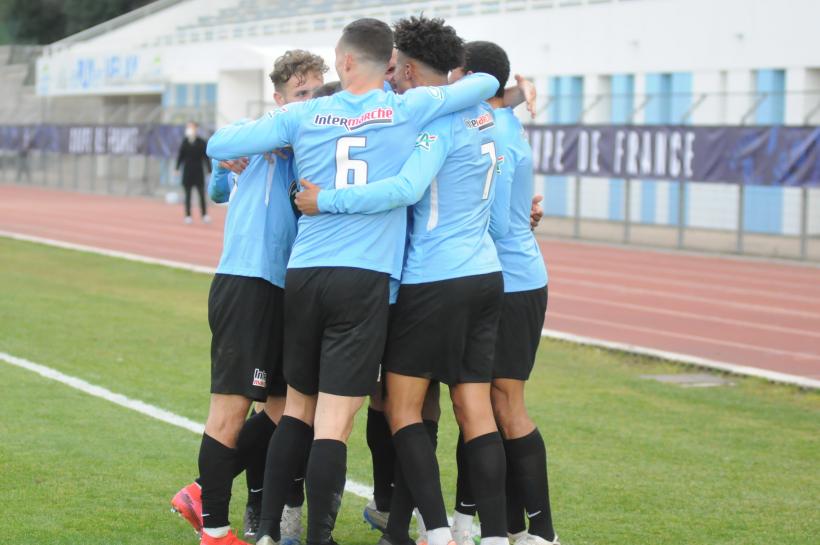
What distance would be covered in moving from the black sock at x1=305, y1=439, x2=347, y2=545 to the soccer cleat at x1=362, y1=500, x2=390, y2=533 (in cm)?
61

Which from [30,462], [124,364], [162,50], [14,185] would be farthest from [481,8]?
[30,462]

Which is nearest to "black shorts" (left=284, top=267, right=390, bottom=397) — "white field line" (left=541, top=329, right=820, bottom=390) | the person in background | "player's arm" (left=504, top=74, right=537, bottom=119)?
"player's arm" (left=504, top=74, right=537, bottom=119)

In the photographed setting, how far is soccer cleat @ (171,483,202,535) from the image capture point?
17.8 feet

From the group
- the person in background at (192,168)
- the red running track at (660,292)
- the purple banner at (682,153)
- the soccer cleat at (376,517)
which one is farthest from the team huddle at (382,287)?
the person in background at (192,168)

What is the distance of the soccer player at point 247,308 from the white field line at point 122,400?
3.76 ft

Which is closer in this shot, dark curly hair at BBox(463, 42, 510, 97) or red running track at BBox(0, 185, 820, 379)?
dark curly hair at BBox(463, 42, 510, 97)

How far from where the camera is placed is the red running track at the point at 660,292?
490 inches

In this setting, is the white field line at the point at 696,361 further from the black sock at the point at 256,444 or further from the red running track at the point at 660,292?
the black sock at the point at 256,444

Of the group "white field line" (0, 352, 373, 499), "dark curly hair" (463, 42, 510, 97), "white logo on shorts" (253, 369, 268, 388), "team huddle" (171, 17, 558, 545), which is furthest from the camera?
"white field line" (0, 352, 373, 499)

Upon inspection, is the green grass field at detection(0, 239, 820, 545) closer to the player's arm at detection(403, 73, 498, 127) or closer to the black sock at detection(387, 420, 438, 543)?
the black sock at detection(387, 420, 438, 543)

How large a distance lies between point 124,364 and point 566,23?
2139cm

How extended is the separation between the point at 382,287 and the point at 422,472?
699mm

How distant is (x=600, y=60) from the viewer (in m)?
28.6

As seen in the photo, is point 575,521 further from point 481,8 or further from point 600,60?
point 481,8
